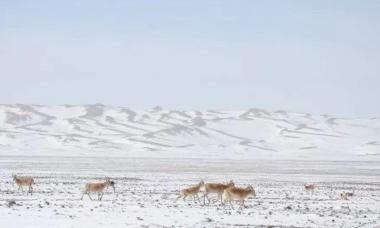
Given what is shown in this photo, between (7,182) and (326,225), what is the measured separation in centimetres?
1995

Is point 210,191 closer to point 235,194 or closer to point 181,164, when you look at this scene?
point 235,194

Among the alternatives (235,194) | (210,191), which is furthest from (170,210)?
(210,191)

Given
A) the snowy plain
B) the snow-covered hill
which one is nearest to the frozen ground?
the snowy plain

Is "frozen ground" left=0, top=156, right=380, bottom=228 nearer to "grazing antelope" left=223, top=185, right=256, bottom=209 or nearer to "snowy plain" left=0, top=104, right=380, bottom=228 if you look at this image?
"snowy plain" left=0, top=104, right=380, bottom=228

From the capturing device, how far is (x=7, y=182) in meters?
35.7

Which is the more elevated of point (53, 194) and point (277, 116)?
point (277, 116)

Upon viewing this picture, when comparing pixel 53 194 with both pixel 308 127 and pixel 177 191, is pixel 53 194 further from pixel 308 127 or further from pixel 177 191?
pixel 308 127

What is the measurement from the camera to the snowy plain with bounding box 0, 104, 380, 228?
838 inches

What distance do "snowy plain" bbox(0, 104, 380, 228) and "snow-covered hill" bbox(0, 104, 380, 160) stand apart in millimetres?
215

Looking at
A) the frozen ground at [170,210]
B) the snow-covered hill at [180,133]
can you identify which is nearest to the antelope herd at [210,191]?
the frozen ground at [170,210]

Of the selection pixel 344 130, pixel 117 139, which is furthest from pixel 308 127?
pixel 117 139

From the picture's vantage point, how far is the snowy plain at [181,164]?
2130 cm

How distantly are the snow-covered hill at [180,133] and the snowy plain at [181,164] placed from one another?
0.21 meters

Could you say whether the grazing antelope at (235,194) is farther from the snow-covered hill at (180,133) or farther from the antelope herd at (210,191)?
the snow-covered hill at (180,133)
